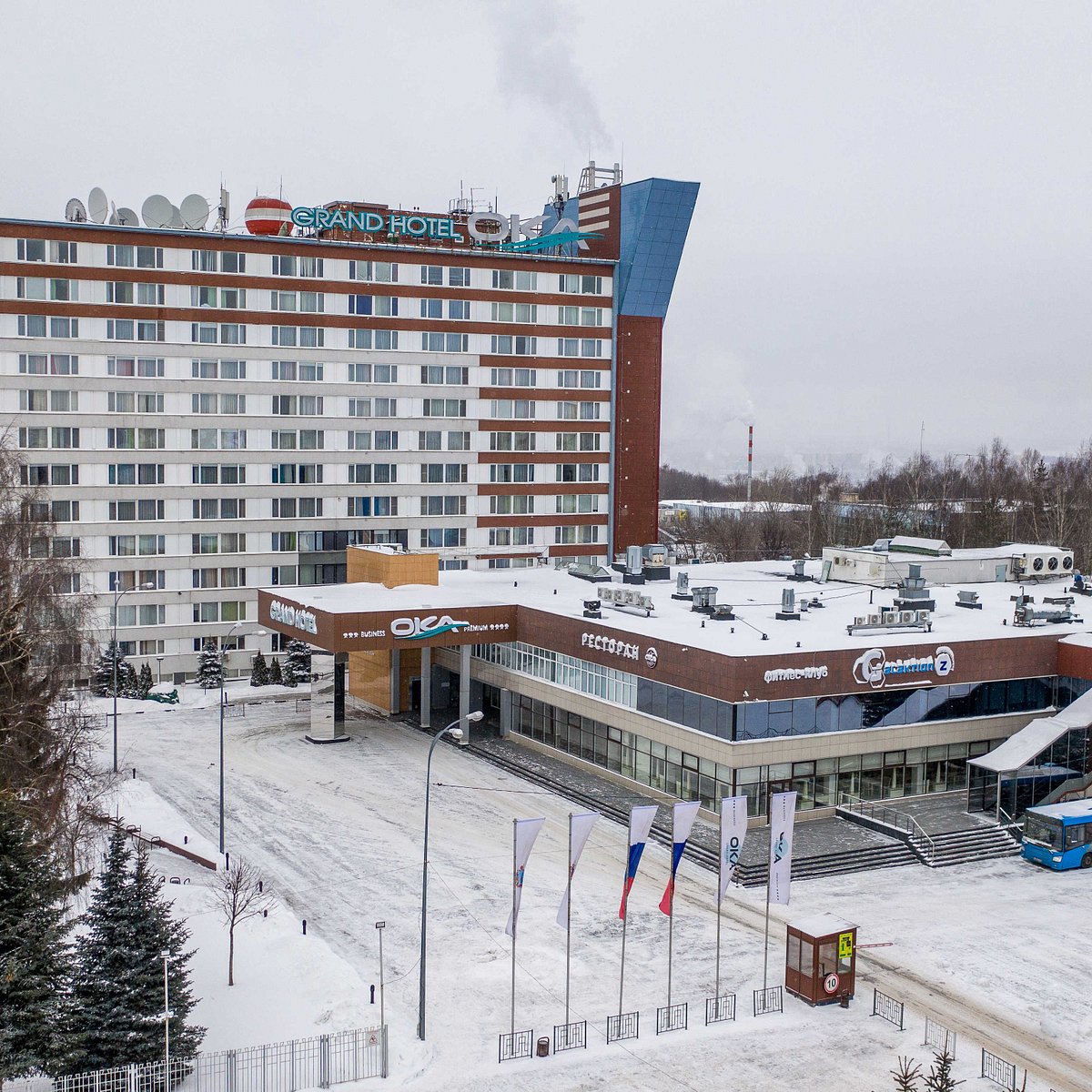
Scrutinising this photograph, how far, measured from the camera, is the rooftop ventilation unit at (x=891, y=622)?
60750 millimetres

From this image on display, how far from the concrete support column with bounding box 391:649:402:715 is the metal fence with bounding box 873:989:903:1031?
4349 centimetres

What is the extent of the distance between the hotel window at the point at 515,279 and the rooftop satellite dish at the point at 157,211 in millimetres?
24903

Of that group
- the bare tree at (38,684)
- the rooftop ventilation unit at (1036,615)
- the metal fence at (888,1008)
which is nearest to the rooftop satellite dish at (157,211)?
the bare tree at (38,684)

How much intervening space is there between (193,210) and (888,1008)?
7488cm

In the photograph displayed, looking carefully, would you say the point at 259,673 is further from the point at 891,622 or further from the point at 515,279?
the point at 891,622

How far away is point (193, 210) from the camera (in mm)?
91375

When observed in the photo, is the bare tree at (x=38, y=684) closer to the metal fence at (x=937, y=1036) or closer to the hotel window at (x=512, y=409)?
the metal fence at (x=937, y=1036)

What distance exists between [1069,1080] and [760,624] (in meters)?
31.7

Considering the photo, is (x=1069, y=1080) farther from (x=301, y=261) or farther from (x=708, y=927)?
(x=301, y=261)

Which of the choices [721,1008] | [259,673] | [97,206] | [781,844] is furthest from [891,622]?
[97,206]

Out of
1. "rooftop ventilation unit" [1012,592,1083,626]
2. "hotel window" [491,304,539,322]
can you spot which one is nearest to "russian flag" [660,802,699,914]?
"rooftop ventilation unit" [1012,592,1083,626]

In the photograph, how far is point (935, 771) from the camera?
5972cm

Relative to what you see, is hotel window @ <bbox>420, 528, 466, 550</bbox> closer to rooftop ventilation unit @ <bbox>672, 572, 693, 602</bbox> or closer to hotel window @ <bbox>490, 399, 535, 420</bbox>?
hotel window @ <bbox>490, 399, 535, 420</bbox>

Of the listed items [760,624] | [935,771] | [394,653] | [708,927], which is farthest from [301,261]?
[708,927]
